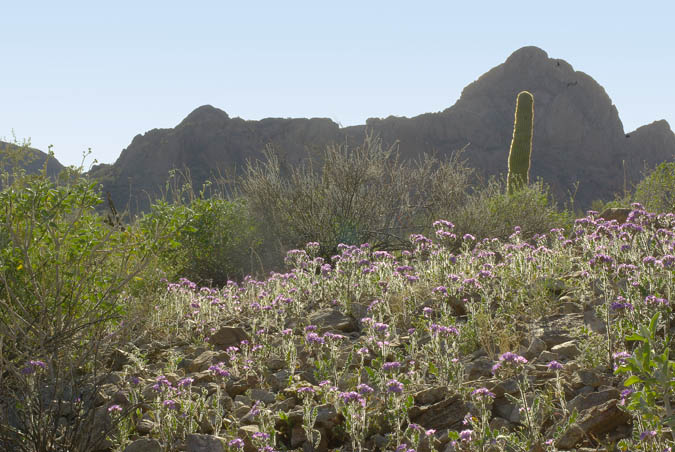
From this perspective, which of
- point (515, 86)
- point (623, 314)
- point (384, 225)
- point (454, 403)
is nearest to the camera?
point (454, 403)

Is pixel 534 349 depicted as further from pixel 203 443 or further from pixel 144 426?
pixel 144 426

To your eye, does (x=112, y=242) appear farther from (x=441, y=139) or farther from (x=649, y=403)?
(x=441, y=139)

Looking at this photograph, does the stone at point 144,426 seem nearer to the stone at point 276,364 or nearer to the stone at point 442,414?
the stone at point 276,364

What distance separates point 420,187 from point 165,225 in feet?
30.9

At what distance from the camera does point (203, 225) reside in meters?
10.4

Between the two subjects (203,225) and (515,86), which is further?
(515,86)

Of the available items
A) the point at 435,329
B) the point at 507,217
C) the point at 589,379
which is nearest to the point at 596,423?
the point at 589,379

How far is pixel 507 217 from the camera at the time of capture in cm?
1155

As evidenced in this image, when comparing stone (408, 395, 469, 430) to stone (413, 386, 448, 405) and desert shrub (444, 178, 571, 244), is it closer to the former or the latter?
stone (413, 386, 448, 405)

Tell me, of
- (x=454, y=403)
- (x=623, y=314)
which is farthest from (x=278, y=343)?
(x=623, y=314)

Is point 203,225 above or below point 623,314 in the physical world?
above

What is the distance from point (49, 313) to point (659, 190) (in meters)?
11.3

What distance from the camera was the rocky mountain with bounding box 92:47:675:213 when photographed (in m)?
46.8

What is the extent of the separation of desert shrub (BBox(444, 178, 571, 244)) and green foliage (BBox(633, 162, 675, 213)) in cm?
154
